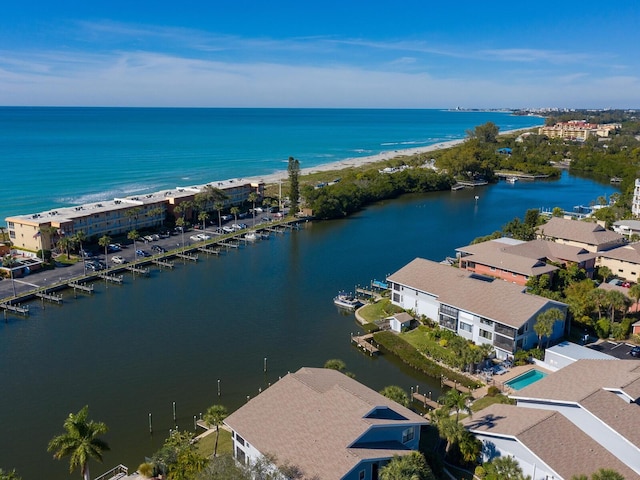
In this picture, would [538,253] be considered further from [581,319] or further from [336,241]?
[336,241]

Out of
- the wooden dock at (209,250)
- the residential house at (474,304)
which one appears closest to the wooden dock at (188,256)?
the wooden dock at (209,250)

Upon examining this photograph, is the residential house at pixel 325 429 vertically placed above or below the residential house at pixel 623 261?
above

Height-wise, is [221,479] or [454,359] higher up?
[221,479]

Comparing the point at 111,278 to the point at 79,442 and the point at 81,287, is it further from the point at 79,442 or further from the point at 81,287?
the point at 79,442

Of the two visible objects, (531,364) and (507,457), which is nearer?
(507,457)

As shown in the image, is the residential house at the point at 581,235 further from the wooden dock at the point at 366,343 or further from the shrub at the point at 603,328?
the wooden dock at the point at 366,343

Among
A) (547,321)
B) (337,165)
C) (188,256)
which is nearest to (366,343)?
(547,321)

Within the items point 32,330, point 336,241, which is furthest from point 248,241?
point 32,330

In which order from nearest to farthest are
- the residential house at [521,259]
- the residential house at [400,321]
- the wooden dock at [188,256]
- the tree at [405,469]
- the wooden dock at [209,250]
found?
1. the tree at [405,469]
2. the residential house at [400,321]
3. the residential house at [521,259]
4. the wooden dock at [188,256]
5. the wooden dock at [209,250]
